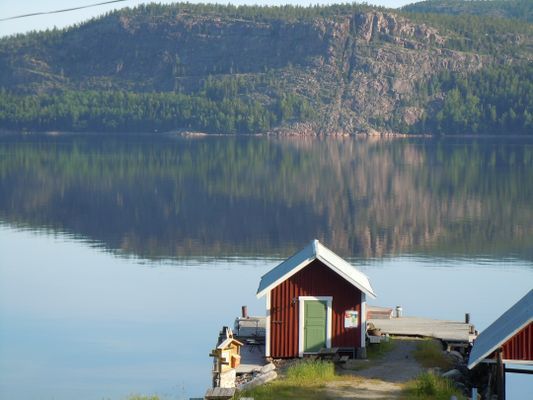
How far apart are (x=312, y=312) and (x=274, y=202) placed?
6250 cm

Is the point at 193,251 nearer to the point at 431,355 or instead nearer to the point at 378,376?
the point at 431,355

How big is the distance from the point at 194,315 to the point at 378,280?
413 inches

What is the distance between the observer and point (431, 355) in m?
33.3

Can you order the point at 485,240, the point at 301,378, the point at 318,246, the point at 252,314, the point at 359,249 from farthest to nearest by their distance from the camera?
the point at 485,240, the point at 359,249, the point at 252,314, the point at 318,246, the point at 301,378

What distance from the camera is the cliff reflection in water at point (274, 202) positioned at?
69562 mm

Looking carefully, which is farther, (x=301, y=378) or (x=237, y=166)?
(x=237, y=166)

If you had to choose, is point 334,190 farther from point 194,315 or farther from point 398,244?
point 194,315

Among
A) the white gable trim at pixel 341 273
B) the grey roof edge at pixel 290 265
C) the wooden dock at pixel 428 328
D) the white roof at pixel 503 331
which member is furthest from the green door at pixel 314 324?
the white roof at pixel 503 331

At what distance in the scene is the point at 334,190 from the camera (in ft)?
353

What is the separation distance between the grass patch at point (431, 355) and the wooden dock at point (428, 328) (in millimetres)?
953

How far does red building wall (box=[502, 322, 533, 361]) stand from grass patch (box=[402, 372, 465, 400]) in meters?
1.47

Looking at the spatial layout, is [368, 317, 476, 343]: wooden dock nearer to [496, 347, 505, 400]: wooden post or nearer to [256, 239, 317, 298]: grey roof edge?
[256, 239, 317, 298]: grey roof edge

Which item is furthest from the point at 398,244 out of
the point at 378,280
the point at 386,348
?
the point at 386,348

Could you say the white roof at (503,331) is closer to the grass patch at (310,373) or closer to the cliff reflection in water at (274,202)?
the grass patch at (310,373)
